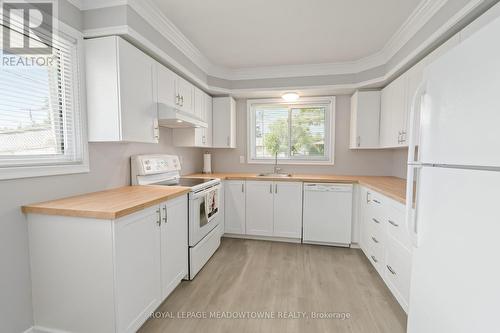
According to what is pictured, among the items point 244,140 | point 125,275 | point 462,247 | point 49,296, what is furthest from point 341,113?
point 49,296

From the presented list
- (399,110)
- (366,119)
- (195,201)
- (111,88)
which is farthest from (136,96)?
(366,119)

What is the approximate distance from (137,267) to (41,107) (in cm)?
133

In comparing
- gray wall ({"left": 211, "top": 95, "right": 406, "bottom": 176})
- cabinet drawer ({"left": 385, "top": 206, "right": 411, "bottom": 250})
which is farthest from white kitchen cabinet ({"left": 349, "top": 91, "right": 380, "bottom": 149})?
cabinet drawer ({"left": 385, "top": 206, "right": 411, "bottom": 250})

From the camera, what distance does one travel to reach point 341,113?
3.55m

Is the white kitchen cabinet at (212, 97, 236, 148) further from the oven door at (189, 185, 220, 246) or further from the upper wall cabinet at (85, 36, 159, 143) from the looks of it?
the upper wall cabinet at (85, 36, 159, 143)

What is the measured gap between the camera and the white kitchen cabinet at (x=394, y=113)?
243 centimetres

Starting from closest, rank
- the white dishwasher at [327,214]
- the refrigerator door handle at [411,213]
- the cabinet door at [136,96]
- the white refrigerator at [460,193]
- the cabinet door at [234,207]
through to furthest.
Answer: the white refrigerator at [460,193]
the refrigerator door handle at [411,213]
the cabinet door at [136,96]
the white dishwasher at [327,214]
the cabinet door at [234,207]

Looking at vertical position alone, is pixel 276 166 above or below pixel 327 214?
above

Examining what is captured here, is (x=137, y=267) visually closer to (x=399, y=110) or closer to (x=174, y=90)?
(x=174, y=90)

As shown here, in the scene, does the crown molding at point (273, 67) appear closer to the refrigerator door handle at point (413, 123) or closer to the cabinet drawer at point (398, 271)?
the refrigerator door handle at point (413, 123)

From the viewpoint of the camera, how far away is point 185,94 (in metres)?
2.78

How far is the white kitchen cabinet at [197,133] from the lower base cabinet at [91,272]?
5.12 ft

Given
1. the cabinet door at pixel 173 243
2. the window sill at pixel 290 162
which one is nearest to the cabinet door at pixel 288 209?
the window sill at pixel 290 162

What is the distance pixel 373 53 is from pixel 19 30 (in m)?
3.38
